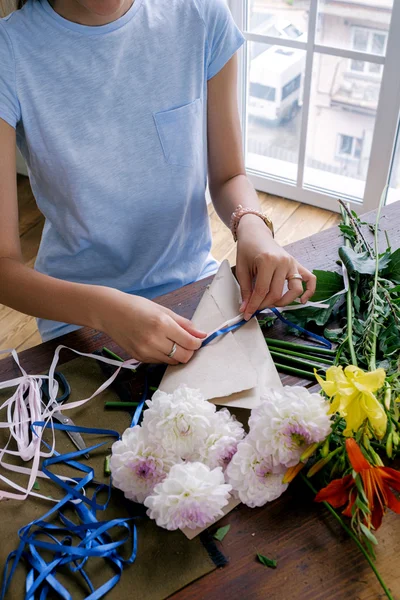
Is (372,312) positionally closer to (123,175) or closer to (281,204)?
(123,175)

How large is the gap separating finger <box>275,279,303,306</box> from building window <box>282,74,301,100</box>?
5.66 ft

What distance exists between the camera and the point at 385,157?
7.74 feet

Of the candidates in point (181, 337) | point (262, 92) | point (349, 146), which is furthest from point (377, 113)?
point (181, 337)

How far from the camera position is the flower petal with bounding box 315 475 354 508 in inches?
24.8

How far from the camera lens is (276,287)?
0.93m

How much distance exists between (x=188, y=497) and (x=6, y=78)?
76 cm

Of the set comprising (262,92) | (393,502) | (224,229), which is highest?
(393,502)

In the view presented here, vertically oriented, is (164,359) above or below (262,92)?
above

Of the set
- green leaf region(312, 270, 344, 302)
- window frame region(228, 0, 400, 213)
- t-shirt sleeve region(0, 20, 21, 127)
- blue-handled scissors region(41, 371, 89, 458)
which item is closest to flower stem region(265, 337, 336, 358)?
green leaf region(312, 270, 344, 302)

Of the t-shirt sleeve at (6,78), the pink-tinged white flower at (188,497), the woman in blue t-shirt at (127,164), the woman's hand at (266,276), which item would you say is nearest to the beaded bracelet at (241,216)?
the woman in blue t-shirt at (127,164)

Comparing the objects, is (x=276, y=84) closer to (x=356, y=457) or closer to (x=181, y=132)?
(x=181, y=132)

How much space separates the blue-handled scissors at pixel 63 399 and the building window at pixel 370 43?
1.88 metres

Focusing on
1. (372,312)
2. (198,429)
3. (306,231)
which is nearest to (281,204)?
(306,231)

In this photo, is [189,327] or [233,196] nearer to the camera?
[189,327]
